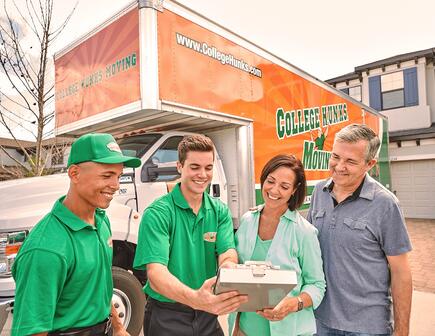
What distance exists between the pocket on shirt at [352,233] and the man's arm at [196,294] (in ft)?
2.72

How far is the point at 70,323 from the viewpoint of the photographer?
1.46m

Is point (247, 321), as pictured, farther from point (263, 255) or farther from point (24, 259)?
point (24, 259)

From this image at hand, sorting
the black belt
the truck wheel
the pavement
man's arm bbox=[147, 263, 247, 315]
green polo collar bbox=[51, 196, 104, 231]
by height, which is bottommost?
the pavement

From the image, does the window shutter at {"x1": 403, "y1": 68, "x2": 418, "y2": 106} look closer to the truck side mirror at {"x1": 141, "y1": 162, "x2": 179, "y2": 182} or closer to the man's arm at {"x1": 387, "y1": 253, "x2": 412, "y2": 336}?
the truck side mirror at {"x1": 141, "y1": 162, "x2": 179, "y2": 182}

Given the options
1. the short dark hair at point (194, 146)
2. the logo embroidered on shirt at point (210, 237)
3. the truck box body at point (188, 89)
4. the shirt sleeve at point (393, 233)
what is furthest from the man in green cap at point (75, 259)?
the truck box body at point (188, 89)

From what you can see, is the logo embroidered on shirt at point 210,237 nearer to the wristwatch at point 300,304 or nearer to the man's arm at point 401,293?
the wristwatch at point 300,304

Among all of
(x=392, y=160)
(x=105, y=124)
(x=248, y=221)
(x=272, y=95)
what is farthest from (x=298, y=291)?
(x=392, y=160)

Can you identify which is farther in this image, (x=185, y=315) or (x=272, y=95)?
(x=272, y=95)

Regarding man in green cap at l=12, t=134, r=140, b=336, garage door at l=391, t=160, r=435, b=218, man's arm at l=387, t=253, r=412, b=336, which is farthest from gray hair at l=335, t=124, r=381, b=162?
garage door at l=391, t=160, r=435, b=218

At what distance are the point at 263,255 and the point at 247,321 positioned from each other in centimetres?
38

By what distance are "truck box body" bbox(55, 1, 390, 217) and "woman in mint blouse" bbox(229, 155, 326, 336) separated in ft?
7.53

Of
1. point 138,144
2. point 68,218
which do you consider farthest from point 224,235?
point 138,144

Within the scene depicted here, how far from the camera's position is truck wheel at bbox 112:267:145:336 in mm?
3379

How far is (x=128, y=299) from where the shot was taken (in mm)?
3475
